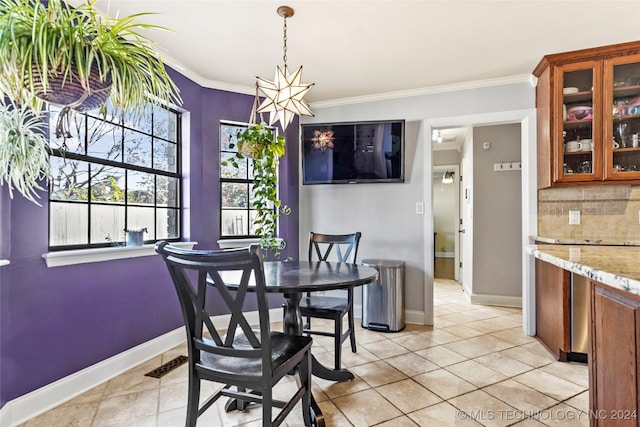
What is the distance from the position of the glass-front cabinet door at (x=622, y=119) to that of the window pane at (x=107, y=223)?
→ 3849 mm

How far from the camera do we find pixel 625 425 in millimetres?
1060

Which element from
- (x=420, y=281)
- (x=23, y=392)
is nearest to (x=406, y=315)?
(x=420, y=281)

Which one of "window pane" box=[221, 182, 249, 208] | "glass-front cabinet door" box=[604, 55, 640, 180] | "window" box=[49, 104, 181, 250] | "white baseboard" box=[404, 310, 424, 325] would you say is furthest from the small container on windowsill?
"glass-front cabinet door" box=[604, 55, 640, 180]

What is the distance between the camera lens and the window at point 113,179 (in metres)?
2.14

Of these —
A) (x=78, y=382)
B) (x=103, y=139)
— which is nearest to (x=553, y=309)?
(x=78, y=382)

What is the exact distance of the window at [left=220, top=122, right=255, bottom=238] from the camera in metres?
3.47

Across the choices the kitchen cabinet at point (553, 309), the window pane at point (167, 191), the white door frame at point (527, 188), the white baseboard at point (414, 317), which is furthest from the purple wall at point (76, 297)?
the kitchen cabinet at point (553, 309)

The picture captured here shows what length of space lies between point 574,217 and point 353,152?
2.14m

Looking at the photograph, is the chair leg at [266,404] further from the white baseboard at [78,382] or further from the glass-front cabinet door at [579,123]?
the glass-front cabinet door at [579,123]

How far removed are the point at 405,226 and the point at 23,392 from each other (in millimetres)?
3187

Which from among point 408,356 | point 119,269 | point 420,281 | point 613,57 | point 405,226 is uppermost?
point 613,57

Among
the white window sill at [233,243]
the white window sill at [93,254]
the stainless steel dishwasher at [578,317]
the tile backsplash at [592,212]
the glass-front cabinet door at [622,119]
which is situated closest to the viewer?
the white window sill at [93,254]

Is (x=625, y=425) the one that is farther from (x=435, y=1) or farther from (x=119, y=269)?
(x=119, y=269)

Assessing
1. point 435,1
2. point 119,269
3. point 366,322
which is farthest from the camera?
point 366,322
